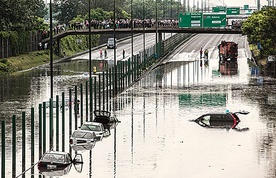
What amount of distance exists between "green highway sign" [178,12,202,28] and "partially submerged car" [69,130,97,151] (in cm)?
9610

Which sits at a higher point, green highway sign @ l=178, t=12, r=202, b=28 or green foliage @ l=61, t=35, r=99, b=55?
green highway sign @ l=178, t=12, r=202, b=28

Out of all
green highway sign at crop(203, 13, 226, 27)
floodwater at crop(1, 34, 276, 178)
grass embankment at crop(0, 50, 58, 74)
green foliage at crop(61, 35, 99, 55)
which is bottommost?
floodwater at crop(1, 34, 276, 178)

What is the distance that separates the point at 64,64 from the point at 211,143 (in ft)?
278

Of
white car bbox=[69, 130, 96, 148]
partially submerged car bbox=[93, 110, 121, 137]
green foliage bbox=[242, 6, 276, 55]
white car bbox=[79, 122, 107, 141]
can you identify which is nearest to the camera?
white car bbox=[69, 130, 96, 148]

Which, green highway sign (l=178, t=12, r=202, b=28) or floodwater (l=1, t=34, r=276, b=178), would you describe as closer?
floodwater (l=1, t=34, r=276, b=178)

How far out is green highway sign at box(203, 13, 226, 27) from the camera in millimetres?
160375

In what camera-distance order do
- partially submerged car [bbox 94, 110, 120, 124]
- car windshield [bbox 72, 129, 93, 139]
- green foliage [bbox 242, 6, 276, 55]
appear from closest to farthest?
car windshield [bbox 72, 129, 93, 139], partially submerged car [bbox 94, 110, 120, 124], green foliage [bbox 242, 6, 276, 55]

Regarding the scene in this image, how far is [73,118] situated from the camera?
77688 millimetres

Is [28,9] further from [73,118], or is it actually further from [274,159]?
[274,159]

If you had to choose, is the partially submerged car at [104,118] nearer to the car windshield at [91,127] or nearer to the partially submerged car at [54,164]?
the car windshield at [91,127]

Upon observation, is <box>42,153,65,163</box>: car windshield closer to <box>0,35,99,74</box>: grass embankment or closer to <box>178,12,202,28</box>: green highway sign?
<box>0,35,99,74</box>: grass embankment

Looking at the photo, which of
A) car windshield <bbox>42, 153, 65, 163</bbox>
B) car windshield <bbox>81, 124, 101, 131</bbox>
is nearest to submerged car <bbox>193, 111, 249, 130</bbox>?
car windshield <bbox>81, 124, 101, 131</bbox>

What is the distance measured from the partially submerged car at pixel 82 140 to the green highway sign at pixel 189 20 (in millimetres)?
96103

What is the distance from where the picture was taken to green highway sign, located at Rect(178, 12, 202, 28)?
528ft
